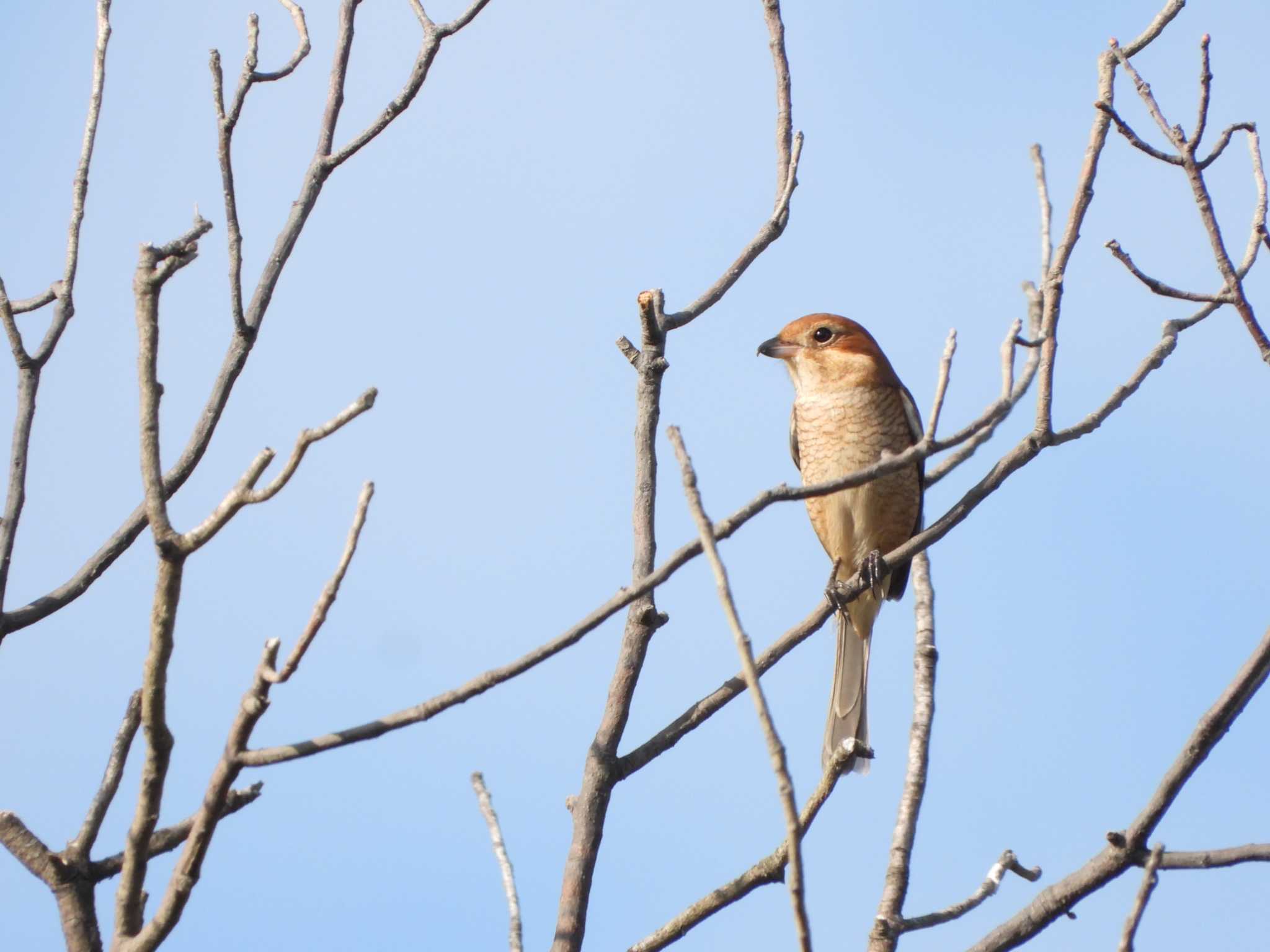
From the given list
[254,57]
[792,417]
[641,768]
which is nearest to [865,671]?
[792,417]

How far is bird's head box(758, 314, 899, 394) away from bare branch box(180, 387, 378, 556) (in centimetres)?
480

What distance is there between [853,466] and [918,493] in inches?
14.1

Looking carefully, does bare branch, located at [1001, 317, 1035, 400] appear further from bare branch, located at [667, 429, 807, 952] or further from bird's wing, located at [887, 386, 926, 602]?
bird's wing, located at [887, 386, 926, 602]

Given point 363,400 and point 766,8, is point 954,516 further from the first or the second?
point 363,400

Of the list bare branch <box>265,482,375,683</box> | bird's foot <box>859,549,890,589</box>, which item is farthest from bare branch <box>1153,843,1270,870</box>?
bird's foot <box>859,549,890,589</box>

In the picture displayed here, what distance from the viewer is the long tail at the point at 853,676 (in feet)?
20.5

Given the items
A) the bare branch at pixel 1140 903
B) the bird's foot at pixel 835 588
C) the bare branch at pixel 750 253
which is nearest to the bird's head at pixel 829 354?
the bird's foot at pixel 835 588

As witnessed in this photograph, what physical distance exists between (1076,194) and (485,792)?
6.63 ft

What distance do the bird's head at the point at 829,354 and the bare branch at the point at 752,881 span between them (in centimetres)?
380

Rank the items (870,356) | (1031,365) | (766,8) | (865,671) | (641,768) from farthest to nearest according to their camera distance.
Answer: (870,356) < (865,671) < (766,8) < (641,768) < (1031,365)

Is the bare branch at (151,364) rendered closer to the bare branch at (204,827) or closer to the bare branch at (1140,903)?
the bare branch at (204,827)

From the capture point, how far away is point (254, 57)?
3.46m

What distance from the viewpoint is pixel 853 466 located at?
6.36m

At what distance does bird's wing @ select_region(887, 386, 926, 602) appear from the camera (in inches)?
258
